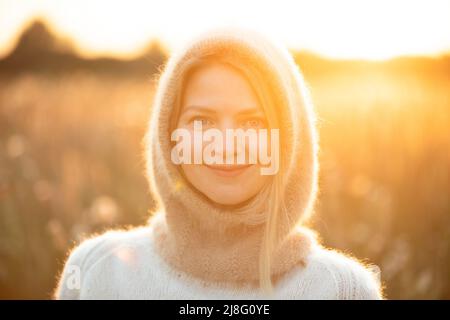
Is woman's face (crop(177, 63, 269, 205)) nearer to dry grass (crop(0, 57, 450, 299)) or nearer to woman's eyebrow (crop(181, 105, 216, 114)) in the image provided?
woman's eyebrow (crop(181, 105, 216, 114))

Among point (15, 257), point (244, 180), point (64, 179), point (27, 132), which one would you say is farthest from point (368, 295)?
point (27, 132)

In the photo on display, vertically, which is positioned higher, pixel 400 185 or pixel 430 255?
pixel 400 185

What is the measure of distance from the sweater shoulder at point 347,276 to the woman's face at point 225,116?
0.28m

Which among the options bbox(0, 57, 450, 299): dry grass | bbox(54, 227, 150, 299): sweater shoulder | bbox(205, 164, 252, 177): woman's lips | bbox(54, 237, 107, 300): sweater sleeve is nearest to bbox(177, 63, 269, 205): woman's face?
bbox(205, 164, 252, 177): woman's lips

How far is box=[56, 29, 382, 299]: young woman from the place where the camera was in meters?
1.63

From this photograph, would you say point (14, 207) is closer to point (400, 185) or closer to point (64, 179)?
point (64, 179)

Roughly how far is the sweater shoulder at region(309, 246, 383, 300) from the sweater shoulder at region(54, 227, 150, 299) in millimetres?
562

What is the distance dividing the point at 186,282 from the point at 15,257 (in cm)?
202

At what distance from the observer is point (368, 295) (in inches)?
66.7

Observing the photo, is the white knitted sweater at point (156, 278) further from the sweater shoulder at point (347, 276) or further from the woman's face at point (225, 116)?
the woman's face at point (225, 116)

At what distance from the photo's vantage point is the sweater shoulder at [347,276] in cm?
167

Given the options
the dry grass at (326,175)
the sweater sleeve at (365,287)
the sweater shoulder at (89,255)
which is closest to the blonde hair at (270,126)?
the sweater sleeve at (365,287)

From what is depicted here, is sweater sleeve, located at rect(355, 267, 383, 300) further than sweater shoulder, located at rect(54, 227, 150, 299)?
No
